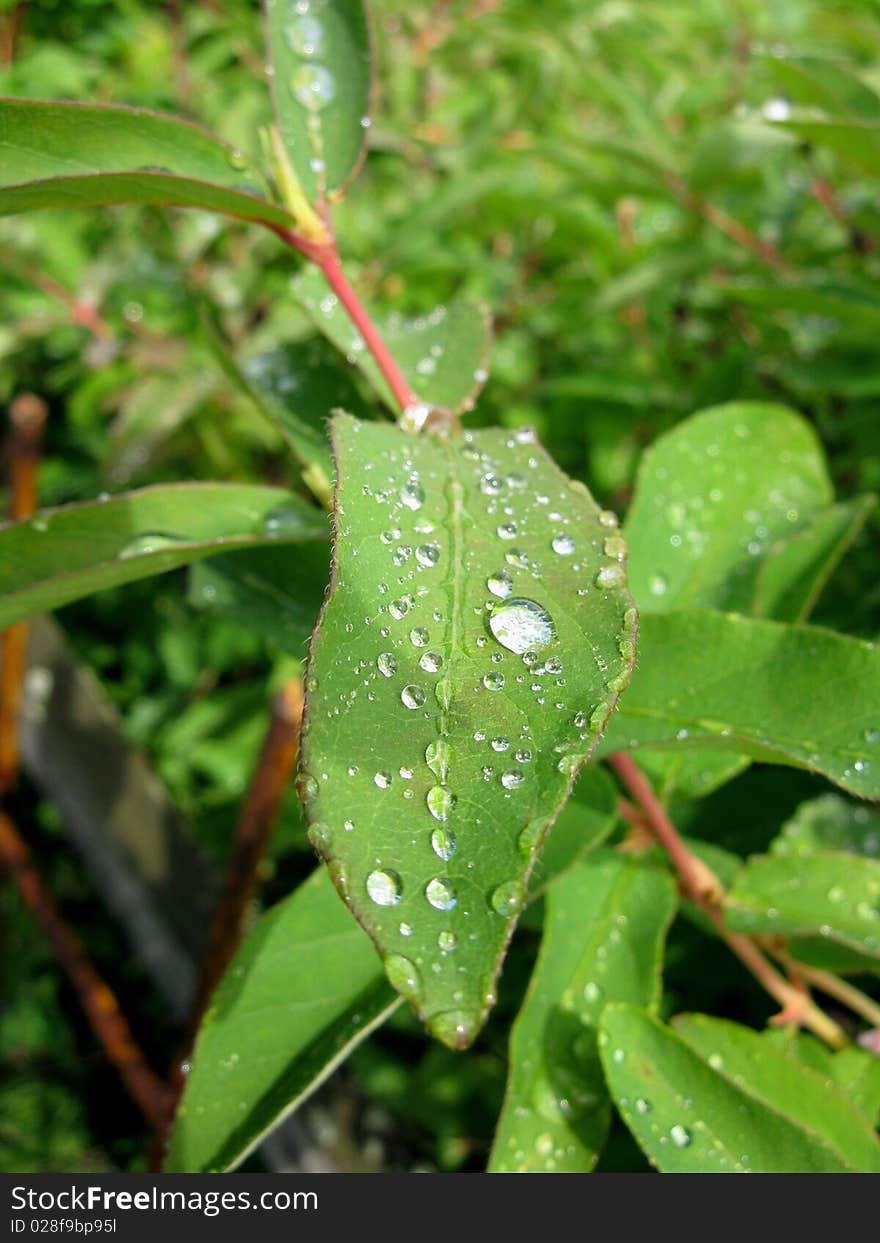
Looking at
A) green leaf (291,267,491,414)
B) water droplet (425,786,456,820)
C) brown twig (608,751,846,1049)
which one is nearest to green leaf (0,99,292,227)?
green leaf (291,267,491,414)

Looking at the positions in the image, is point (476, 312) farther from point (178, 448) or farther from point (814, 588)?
point (178, 448)

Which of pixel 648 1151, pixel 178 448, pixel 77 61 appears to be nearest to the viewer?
pixel 648 1151

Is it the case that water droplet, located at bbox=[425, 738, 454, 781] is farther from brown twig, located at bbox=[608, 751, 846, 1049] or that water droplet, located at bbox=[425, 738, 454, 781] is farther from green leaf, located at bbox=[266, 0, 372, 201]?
green leaf, located at bbox=[266, 0, 372, 201]

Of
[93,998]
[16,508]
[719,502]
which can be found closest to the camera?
[719,502]

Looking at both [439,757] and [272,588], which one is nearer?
[439,757]

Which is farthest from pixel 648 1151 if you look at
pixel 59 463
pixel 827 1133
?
pixel 59 463

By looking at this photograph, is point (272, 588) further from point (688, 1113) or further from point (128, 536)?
point (688, 1113)

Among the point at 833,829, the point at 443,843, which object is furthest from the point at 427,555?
the point at 833,829

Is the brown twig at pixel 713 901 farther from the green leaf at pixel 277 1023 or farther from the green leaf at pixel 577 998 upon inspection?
the green leaf at pixel 277 1023
